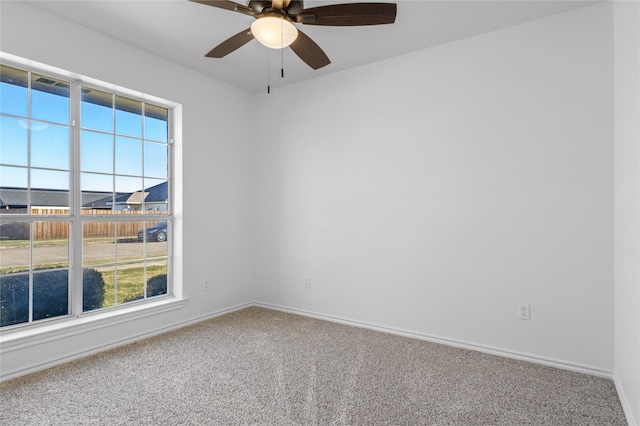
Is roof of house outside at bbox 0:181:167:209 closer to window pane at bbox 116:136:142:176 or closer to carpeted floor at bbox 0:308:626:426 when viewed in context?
window pane at bbox 116:136:142:176

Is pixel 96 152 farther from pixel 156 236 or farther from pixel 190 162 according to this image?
pixel 156 236

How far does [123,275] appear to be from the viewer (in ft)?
10.3

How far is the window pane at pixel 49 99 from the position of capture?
2615 millimetres

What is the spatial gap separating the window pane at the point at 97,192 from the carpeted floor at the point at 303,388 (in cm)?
121

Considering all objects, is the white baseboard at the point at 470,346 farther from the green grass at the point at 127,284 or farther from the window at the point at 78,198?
the window at the point at 78,198

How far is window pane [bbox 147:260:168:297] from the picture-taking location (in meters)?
3.37

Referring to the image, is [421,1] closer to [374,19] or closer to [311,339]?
[374,19]

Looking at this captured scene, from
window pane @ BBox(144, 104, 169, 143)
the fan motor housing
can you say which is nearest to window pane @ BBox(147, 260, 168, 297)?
window pane @ BBox(144, 104, 169, 143)

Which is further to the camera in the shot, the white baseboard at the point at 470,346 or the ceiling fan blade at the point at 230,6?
the white baseboard at the point at 470,346

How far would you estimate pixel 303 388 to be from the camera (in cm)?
221

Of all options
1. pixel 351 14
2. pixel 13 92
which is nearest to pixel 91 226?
pixel 13 92

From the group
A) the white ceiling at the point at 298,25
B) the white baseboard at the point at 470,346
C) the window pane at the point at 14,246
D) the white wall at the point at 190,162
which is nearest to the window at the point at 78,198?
the window pane at the point at 14,246

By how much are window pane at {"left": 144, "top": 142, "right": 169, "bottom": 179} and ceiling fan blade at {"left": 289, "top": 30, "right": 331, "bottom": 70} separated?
6.09 ft

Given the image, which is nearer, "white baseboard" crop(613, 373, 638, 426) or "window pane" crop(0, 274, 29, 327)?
"white baseboard" crop(613, 373, 638, 426)
